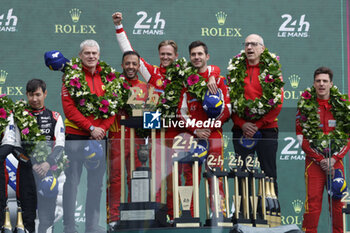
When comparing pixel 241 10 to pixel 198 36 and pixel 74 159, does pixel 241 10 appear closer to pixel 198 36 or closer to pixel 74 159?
pixel 198 36

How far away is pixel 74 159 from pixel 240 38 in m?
3.27

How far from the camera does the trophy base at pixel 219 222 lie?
5871 millimetres

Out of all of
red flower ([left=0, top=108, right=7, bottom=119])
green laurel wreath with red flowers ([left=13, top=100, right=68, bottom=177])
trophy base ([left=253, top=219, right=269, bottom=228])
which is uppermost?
red flower ([left=0, top=108, right=7, bottom=119])

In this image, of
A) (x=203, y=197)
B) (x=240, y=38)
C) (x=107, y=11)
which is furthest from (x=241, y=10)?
(x=203, y=197)

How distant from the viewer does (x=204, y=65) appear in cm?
662

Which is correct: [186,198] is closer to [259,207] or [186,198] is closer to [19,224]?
[259,207]

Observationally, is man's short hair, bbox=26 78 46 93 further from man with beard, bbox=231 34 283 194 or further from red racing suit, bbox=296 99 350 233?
red racing suit, bbox=296 99 350 233

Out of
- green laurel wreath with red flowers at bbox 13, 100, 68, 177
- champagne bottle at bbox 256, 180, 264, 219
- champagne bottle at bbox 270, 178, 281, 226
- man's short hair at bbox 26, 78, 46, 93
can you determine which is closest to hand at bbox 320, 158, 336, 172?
champagne bottle at bbox 270, 178, 281, 226

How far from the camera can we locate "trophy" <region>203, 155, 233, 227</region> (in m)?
5.89

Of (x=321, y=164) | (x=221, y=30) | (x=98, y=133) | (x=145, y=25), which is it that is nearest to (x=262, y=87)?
(x=321, y=164)

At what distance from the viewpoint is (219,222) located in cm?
588

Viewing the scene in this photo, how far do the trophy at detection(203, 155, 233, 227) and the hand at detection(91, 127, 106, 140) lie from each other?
3.17 feet

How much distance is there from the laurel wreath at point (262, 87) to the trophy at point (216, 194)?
2.34ft

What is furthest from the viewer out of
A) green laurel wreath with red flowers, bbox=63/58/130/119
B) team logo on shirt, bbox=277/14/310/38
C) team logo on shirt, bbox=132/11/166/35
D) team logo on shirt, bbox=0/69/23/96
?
team logo on shirt, bbox=277/14/310/38
